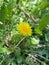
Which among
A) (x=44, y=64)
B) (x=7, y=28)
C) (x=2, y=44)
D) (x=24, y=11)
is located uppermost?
(x=24, y=11)

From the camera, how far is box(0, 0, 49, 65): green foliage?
4.79ft

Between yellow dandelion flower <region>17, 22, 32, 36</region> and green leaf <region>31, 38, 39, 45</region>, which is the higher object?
yellow dandelion flower <region>17, 22, 32, 36</region>

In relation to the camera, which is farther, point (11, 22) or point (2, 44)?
point (11, 22)

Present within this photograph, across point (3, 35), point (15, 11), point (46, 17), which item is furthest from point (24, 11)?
point (46, 17)

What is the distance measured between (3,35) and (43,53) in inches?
10.8

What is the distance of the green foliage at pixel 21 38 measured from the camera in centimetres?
146

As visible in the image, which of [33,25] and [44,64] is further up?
[33,25]

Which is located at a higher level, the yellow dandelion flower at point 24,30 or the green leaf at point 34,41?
the yellow dandelion flower at point 24,30

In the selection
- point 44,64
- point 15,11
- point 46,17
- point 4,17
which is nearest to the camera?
point 46,17

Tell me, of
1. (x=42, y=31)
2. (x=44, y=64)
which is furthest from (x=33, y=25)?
(x=44, y=64)

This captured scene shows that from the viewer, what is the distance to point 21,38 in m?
1.48

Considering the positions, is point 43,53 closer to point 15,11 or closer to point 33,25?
point 33,25

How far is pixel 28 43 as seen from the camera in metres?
1.51

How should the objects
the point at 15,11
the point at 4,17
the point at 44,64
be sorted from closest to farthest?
the point at 44,64 → the point at 4,17 → the point at 15,11
